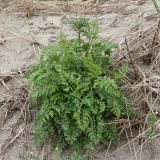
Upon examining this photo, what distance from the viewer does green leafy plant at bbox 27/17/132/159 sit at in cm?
285

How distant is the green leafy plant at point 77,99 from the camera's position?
2.85 metres

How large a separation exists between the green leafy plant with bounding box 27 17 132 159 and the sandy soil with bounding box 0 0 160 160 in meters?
0.18

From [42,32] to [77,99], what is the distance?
1315 mm

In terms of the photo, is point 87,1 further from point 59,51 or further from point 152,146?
point 152,146

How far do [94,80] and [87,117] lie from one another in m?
0.24

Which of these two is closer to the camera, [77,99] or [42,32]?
[77,99]

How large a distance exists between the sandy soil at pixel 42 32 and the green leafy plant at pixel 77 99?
0.18 m

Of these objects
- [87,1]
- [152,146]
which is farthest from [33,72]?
[87,1]

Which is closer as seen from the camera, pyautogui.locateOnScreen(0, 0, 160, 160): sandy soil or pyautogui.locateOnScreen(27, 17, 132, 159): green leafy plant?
pyautogui.locateOnScreen(27, 17, 132, 159): green leafy plant

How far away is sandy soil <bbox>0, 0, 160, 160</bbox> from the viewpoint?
10.1ft

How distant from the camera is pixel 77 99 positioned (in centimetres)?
285

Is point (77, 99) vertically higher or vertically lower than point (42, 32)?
higher

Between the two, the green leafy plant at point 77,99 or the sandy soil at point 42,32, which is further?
the sandy soil at point 42,32

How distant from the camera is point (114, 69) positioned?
3.17 meters
